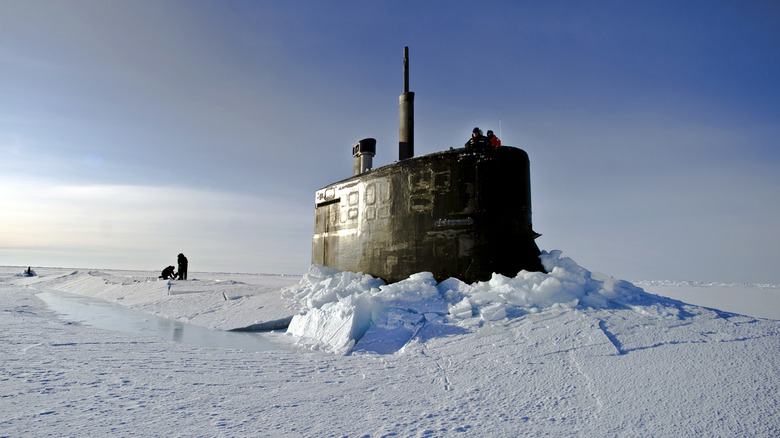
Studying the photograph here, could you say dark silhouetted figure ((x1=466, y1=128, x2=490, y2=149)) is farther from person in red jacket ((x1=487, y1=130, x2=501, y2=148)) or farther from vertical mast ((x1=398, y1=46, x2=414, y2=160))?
vertical mast ((x1=398, y1=46, x2=414, y2=160))

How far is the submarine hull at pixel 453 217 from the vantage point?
5.47 m

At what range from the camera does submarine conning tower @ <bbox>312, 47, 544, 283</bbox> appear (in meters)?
5.47

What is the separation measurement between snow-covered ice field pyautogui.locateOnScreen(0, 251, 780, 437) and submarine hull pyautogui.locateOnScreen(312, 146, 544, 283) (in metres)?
0.37

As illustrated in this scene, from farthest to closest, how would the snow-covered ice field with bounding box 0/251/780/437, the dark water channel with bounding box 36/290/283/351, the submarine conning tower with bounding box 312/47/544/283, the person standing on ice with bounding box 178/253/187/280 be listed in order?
1. the person standing on ice with bounding box 178/253/187/280
2. the submarine conning tower with bounding box 312/47/544/283
3. the dark water channel with bounding box 36/290/283/351
4. the snow-covered ice field with bounding box 0/251/780/437

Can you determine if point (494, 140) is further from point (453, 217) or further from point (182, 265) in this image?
point (182, 265)

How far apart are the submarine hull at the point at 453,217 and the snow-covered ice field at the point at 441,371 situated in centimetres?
37

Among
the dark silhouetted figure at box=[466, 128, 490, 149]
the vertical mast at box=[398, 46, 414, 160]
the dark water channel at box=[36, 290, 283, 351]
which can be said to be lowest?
the dark water channel at box=[36, 290, 283, 351]

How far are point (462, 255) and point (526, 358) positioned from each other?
221 centimetres

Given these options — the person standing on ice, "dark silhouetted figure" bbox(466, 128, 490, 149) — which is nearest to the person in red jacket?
"dark silhouetted figure" bbox(466, 128, 490, 149)

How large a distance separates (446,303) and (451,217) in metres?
1.16

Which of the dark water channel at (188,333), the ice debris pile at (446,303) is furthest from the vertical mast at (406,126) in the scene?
the dark water channel at (188,333)

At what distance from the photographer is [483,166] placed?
5.49 metres

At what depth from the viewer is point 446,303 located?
5.11 m

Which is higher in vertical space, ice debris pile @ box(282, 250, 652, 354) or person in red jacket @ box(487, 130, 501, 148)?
person in red jacket @ box(487, 130, 501, 148)
